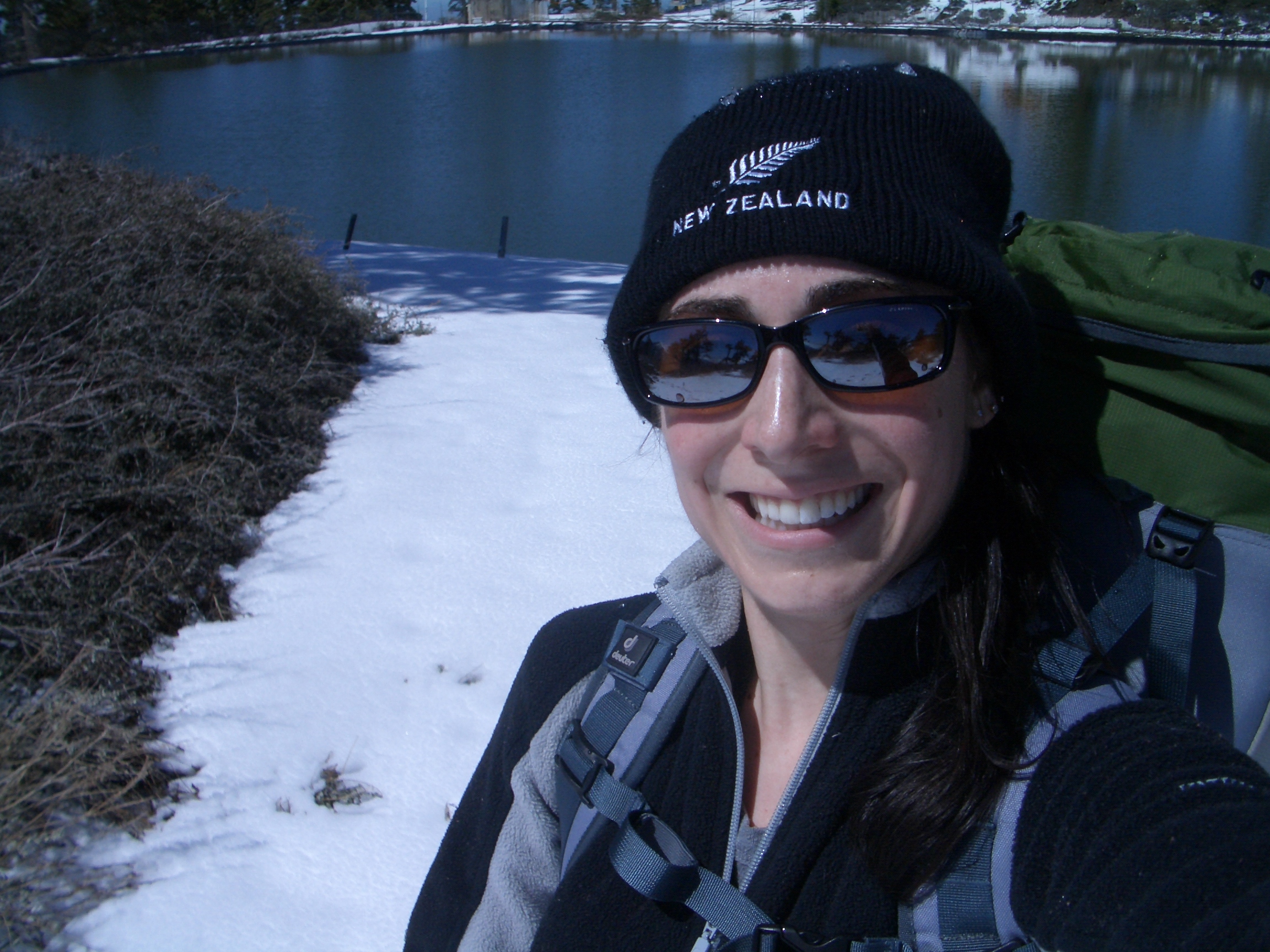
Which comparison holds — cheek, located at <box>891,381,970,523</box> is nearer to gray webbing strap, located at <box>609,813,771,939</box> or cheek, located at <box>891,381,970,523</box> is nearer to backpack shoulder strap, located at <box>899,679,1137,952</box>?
backpack shoulder strap, located at <box>899,679,1137,952</box>

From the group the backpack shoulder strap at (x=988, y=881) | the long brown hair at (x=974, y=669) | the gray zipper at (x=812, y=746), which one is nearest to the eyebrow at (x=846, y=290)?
the long brown hair at (x=974, y=669)

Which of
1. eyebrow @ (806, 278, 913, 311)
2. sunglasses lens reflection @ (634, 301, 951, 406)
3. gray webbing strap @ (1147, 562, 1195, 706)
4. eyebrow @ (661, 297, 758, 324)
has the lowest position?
gray webbing strap @ (1147, 562, 1195, 706)

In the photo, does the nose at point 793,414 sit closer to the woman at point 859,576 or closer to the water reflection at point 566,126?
the woman at point 859,576

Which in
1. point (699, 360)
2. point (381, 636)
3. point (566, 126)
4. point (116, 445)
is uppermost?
point (566, 126)

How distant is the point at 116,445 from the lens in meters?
3.48

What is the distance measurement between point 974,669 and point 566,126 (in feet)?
65.6

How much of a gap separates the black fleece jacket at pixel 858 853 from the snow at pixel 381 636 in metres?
0.87

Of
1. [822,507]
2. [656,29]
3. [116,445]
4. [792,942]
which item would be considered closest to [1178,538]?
[822,507]

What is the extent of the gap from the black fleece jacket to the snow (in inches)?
34.1

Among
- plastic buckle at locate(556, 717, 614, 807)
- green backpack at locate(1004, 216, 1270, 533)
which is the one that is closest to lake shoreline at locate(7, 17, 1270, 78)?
green backpack at locate(1004, 216, 1270, 533)

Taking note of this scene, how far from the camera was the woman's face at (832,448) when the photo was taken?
1062mm

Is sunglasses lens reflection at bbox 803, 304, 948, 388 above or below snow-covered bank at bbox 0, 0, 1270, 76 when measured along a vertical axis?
below

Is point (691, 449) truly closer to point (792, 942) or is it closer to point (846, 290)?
point (846, 290)

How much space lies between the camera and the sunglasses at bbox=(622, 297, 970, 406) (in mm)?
1035
